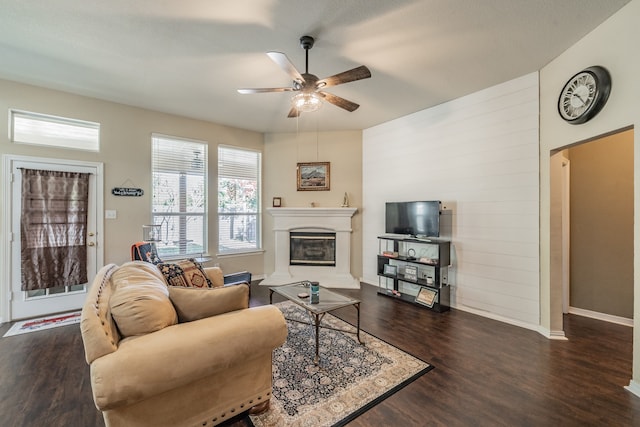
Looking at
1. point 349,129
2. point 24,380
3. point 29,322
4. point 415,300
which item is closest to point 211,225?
point 29,322

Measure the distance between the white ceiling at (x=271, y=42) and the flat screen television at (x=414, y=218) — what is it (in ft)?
5.16

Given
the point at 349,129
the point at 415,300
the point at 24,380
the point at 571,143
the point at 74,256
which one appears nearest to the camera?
the point at 24,380

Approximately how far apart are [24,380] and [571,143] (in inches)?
210

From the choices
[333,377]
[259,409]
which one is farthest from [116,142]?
[333,377]

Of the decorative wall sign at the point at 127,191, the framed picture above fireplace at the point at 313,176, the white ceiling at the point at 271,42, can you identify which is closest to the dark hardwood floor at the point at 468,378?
the decorative wall sign at the point at 127,191

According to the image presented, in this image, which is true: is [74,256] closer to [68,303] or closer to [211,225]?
[68,303]

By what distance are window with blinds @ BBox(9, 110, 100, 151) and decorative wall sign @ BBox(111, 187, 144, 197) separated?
1.98 feet

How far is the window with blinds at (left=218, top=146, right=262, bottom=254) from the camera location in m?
4.83

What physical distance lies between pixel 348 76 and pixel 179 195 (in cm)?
347

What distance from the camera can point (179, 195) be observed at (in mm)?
4395

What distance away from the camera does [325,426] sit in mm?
1649

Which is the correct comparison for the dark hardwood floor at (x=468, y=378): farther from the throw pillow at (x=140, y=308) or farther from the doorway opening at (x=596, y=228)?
the throw pillow at (x=140, y=308)

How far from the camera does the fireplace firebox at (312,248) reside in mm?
5090

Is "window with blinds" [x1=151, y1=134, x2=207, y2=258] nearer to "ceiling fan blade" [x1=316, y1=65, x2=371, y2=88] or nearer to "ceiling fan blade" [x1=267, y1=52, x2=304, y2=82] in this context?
"ceiling fan blade" [x1=267, y1=52, x2=304, y2=82]
